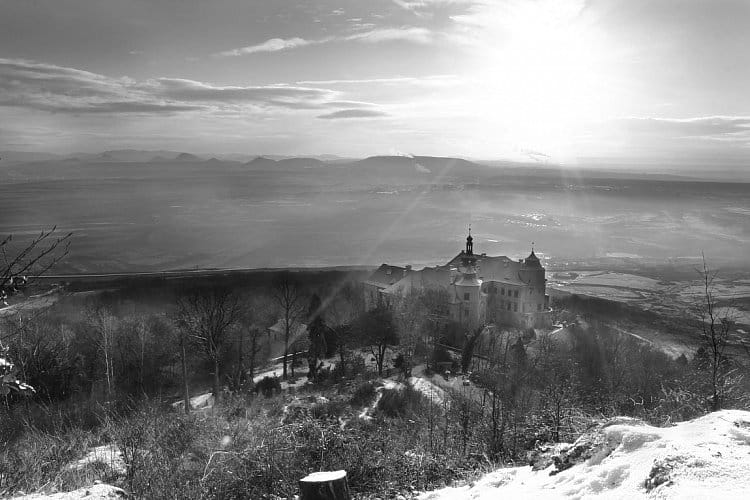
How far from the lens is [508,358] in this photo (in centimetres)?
2302

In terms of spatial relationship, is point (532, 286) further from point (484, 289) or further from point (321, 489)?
point (321, 489)

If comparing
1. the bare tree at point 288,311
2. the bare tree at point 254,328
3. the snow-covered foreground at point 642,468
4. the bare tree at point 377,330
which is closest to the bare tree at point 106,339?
the bare tree at point 254,328

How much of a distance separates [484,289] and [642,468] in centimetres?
3048

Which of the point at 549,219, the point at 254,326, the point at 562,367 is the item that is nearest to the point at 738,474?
the point at 562,367

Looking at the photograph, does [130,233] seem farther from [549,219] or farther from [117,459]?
[549,219]

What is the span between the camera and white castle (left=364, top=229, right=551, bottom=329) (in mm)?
31750

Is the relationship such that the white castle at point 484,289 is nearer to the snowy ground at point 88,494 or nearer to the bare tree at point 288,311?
the bare tree at point 288,311

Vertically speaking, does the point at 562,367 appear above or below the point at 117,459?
below

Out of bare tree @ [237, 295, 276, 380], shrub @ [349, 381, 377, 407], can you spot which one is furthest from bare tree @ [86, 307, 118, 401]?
shrub @ [349, 381, 377, 407]

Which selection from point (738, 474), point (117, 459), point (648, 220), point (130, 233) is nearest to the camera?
point (738, 474)

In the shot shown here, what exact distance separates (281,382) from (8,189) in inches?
3494

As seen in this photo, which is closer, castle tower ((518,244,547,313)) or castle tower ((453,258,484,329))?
castle tower ((453,258,484,329))

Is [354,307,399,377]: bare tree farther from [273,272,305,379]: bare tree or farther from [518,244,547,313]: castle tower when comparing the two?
[518,244,547,313]: castle tower

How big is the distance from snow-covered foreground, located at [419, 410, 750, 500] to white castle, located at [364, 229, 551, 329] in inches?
975
